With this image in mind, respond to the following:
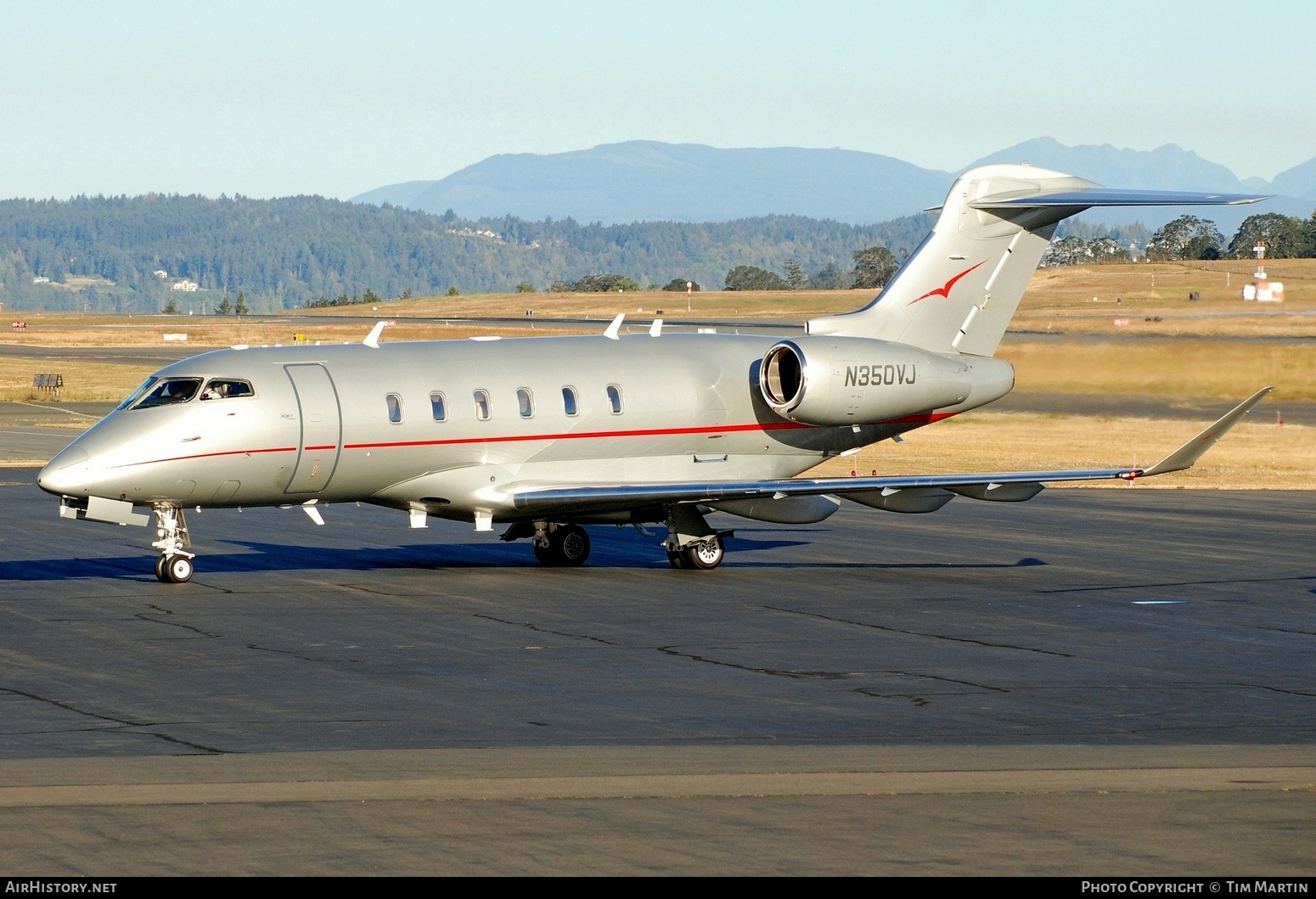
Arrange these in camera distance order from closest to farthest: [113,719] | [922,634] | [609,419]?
[113,719]
[922,634]
[609,419]

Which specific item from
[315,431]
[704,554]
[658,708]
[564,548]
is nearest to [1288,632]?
[658,708]

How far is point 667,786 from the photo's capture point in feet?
41.7

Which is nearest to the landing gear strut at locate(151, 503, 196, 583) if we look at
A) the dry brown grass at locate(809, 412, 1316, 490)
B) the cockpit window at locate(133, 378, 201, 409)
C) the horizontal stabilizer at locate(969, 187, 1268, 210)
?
the cockpit window at locate(133, 378, 201, 409)

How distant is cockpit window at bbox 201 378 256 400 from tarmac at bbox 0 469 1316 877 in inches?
102

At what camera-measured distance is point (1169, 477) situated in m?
44.2

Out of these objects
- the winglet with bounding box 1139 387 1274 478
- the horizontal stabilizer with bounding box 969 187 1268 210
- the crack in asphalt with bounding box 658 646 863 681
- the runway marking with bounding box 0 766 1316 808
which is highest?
the horizontal stabilizer with bounding box 969 187 1268 210

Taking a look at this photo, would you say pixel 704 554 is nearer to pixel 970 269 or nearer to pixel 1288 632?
pixel 970 269

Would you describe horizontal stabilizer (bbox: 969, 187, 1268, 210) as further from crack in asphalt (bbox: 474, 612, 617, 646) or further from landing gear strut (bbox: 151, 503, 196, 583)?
landing gear strut (bbox: 151, 503, 196, 583)

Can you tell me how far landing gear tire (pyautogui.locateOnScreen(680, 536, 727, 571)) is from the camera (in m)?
27.0

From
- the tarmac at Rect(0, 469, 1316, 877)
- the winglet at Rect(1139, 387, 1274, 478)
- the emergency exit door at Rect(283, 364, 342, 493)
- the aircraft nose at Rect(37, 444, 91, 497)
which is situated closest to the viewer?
the tarmac at Rect(0, 469, 1316, 877)

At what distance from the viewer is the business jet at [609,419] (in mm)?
24219

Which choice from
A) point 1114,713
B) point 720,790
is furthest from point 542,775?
point 1114,713

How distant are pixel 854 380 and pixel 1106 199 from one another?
A: 4.66m

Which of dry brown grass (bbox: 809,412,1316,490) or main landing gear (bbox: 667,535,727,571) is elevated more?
main landing gear (bbox: 667,535,727,571)
